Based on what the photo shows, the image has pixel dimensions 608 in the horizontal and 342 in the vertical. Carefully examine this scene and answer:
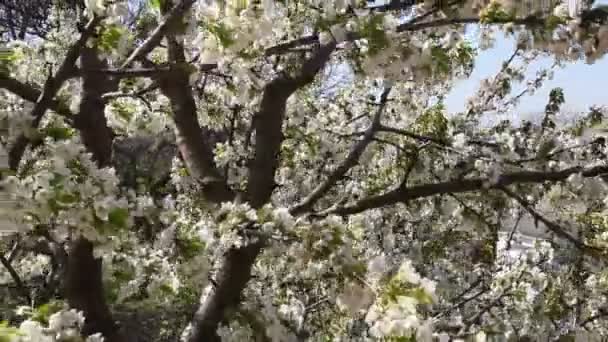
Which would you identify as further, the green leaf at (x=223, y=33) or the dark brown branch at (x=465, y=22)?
the dark brown branch at (x=465, y=22)

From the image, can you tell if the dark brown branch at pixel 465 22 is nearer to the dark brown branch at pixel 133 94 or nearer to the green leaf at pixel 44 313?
the dark brown branch at pixel 133 94

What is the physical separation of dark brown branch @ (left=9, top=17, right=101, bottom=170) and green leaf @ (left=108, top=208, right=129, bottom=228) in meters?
0.29

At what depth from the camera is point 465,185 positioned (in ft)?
9.12

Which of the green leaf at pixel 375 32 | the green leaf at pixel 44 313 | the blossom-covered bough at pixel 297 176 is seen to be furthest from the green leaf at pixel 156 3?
the green leaf at pixel 44 313

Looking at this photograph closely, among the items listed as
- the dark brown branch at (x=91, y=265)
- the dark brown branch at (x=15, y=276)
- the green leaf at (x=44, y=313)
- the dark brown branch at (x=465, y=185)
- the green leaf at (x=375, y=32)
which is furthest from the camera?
the dark brown branch at (x=91, y=265)

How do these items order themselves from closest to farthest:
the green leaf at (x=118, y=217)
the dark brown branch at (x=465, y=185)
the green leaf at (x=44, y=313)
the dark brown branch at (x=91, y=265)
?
1. the green leaf at (x=44, y=313)
2. the green leaf at (x=118, y=217)
3. the dark brown branch at (x=465, y=185)
4. the dark brown branch at (x=91, y=265)

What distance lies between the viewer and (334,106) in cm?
513

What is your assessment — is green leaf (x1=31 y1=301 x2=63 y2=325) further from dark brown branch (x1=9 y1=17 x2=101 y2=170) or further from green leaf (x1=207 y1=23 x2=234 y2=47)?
green leaf (x1=207 y1=23 x2=234 y2=47)

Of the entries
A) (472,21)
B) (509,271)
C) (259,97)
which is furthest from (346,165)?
(509,271)

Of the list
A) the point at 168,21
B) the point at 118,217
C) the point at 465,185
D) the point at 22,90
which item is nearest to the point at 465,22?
the point at 465,185

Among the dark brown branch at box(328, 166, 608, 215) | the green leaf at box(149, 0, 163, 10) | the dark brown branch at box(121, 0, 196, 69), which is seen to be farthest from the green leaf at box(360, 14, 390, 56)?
the dark brown branch at box(328, 166, 608, 215)

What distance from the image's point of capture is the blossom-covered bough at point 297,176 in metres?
1.92

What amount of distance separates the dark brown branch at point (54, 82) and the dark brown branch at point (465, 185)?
1.24m

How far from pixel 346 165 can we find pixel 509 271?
59.0 inches
